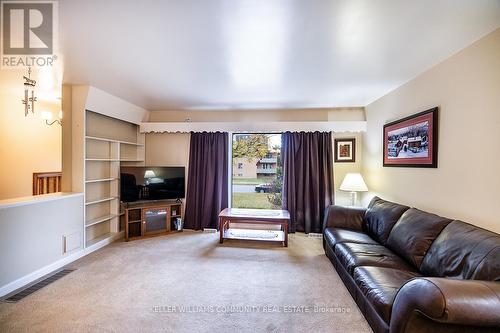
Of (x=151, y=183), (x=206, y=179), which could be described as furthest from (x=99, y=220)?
(x=206, y=179)

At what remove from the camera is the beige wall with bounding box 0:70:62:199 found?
3996 mm

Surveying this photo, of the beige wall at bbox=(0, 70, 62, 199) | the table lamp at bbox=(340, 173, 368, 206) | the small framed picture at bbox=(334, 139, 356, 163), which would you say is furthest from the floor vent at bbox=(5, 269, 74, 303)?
the small framed picture at bbox=(334, 139, 356, 163)

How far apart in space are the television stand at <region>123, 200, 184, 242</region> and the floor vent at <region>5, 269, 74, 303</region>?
1.14 meters

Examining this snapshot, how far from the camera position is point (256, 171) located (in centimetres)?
496

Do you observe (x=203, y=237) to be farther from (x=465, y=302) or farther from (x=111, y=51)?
(x=465, y=302)

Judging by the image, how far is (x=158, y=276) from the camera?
2.79 m

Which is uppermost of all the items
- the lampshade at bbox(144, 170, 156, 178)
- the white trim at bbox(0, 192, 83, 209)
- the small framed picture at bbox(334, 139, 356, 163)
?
the small framed picture at bbox(334, 139, 356, 163)

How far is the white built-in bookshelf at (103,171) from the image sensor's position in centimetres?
369

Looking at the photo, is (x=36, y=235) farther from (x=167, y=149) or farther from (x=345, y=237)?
(x=345, y=237)

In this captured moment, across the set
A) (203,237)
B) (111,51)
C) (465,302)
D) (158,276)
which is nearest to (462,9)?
(465,302)

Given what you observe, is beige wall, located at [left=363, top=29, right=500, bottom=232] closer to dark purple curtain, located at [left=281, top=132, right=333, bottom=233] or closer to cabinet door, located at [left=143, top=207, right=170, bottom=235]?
dark purple curtain, located at [left=281, top=132, right=333, bottom=233]

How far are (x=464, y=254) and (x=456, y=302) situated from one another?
74 centimetres

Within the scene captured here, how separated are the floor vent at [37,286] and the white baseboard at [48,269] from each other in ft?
0.33

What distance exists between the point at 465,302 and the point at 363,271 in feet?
2.87
